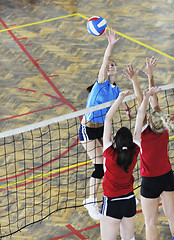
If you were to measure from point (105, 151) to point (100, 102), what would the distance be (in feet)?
4.35

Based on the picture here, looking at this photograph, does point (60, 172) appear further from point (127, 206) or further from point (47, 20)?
point (47, 20)

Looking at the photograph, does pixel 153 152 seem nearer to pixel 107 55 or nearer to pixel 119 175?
pixel 119 175

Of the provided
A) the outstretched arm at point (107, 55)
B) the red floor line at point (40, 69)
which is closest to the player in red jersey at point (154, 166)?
the outstretched arm at point (107, 55)

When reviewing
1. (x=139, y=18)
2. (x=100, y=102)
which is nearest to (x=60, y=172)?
(x=100, y=102)

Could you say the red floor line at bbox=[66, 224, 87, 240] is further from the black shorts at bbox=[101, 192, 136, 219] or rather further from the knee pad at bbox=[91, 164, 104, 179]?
the black shorts at bbox=[101, 192, 136, 219]

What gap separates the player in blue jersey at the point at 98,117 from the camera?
603 cm

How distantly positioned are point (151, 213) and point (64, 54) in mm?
6271

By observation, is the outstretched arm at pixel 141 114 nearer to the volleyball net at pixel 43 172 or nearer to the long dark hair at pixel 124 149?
the long dark hair at pixel 124 149

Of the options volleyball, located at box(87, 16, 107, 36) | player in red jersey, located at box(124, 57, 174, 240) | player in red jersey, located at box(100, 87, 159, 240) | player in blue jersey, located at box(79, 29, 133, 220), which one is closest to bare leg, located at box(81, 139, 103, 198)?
player in blue jersey, located at box(79, 29, 133, 220)

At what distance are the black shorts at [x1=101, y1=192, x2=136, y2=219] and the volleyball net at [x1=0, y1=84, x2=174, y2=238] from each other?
4.01ft

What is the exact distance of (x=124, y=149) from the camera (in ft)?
15.8

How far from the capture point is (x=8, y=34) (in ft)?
38.7

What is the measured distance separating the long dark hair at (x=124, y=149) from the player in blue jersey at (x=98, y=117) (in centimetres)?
130

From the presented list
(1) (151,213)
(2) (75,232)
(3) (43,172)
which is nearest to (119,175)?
(1) (151,213)
